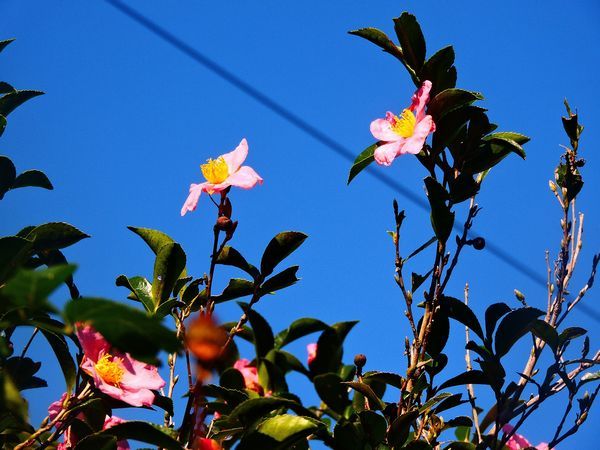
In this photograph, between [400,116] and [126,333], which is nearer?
[126,333]

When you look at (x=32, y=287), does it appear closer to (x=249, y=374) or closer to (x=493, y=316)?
(x=493, y=316)

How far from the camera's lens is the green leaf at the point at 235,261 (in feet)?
3.82

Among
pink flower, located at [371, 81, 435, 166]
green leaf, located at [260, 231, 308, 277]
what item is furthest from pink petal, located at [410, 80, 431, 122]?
green leaf, located at [260, 231, 308, 277]

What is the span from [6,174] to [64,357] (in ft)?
1.36

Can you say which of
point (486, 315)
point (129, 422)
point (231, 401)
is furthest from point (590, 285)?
point (129, 422)

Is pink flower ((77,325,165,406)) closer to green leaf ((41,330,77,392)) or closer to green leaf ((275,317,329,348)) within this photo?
green leaf ((41,330,77,392))

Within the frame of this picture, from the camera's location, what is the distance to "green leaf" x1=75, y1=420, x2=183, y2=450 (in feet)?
2.68

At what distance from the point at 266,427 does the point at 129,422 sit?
0.57 ft

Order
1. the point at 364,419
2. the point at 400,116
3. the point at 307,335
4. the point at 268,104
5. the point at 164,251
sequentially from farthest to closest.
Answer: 1. the point at 268,104
2. the point at 307,335
3. the point at 400,116
4. the point at 164,251
5. the point at 364,419

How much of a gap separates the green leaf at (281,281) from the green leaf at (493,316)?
1.05 ft

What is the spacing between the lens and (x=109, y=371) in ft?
3.27

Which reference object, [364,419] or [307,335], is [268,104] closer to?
[307,335]

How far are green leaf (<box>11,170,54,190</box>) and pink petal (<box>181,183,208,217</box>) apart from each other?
1.06 ft

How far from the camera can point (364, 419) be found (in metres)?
1.02
